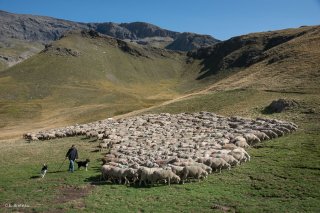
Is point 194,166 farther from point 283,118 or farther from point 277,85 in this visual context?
point 277,85

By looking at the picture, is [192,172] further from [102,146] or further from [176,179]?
[102,146]

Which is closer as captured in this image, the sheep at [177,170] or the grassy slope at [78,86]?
the sheep at [177,170]

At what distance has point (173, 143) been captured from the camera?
108ft

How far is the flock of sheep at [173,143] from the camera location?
→ 77.3 feet

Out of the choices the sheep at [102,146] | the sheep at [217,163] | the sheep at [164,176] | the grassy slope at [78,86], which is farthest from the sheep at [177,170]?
the grassy slope at [78,86]

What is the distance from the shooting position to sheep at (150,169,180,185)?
22781 millimetres

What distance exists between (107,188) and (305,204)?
10.6m

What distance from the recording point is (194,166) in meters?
23.5

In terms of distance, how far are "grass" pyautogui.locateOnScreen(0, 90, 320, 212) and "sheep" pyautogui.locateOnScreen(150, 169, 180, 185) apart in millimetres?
723

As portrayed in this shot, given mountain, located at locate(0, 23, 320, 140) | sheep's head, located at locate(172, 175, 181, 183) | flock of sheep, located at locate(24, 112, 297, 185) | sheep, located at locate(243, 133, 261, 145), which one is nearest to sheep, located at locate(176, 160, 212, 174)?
flock of sheep, located at locate(24, 112, 297, 185)

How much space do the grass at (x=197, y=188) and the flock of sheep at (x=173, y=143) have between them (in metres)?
0.91

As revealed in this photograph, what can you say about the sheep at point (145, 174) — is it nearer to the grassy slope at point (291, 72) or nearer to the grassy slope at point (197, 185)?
the grassy slope at point (197, 185)

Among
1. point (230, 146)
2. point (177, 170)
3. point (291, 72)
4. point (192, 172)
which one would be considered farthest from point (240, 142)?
point (291, 72)

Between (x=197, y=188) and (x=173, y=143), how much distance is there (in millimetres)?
11408
